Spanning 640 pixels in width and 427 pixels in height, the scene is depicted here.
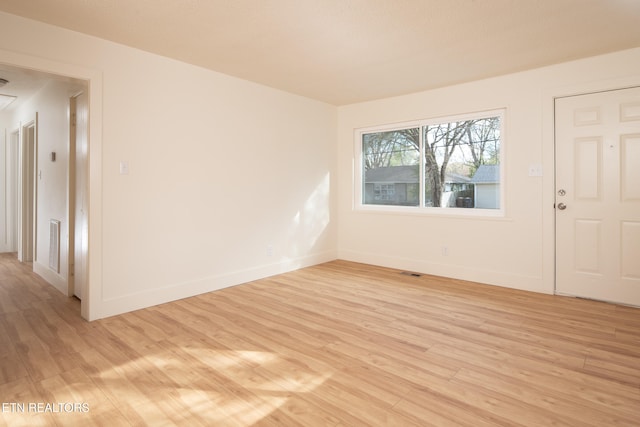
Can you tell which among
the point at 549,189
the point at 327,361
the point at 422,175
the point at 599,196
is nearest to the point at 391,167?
the point at 422,175

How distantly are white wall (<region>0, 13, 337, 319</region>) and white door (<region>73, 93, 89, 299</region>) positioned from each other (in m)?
0.33

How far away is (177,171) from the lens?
3.66 meters

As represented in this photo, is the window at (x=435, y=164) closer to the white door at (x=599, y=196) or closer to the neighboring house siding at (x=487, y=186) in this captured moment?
the neighboring house siding at (x=487, y=186)

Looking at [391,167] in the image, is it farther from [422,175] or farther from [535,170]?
[535,170]

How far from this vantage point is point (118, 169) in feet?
10.6

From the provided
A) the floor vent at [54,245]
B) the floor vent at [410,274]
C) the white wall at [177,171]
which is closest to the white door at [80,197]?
the white wall at [177,171]

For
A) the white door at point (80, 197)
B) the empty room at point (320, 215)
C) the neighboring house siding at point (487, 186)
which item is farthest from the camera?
the neighboring house siding at point (487, 186)

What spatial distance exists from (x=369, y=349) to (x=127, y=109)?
2.99 meters

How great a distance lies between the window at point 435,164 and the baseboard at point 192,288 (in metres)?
1.65

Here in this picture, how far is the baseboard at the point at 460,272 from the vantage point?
397cm

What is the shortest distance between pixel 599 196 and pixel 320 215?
3411mm

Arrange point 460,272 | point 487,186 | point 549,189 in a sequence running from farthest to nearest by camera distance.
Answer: point 460,272
point 487,186
point 549,189

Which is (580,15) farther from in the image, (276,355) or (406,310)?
(276,355)

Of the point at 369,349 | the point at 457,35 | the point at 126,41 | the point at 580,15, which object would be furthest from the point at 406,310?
the point at 126,41
